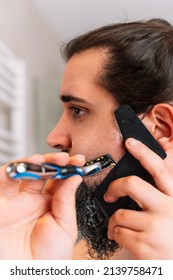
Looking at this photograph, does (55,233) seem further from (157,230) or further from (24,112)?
(24,112)

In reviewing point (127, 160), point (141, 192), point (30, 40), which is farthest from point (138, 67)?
point (30, 40)

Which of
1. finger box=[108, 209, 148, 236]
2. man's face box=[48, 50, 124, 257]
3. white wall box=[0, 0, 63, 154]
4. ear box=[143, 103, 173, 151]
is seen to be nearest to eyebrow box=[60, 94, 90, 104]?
man's face box=[48, 50, 124, 257]

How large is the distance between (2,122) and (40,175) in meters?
1.25

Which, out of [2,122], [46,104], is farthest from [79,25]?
[2,122]

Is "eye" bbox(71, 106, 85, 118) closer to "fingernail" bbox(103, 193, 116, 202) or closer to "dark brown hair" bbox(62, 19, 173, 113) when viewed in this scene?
"dark brown hair" bbox(62, 19, 173, 113)

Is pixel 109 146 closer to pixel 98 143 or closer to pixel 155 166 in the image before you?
pixel 98 143

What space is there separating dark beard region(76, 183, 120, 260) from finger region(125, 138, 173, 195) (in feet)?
0.58

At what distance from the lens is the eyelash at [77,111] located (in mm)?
1083

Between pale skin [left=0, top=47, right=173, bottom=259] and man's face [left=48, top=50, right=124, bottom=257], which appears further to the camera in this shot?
man's face [left=48, top=50, right=124, bottom=257]

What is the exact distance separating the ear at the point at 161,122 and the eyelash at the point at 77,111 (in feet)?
0.52

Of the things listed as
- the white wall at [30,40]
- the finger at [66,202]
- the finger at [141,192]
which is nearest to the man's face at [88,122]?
the finger at [141,192]

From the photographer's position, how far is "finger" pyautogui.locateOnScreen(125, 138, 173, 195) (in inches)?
34.6

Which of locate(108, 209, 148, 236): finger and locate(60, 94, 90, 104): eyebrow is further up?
locate(60, 94, 90, 104): eyebrow

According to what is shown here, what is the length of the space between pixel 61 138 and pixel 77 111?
0.08 m
